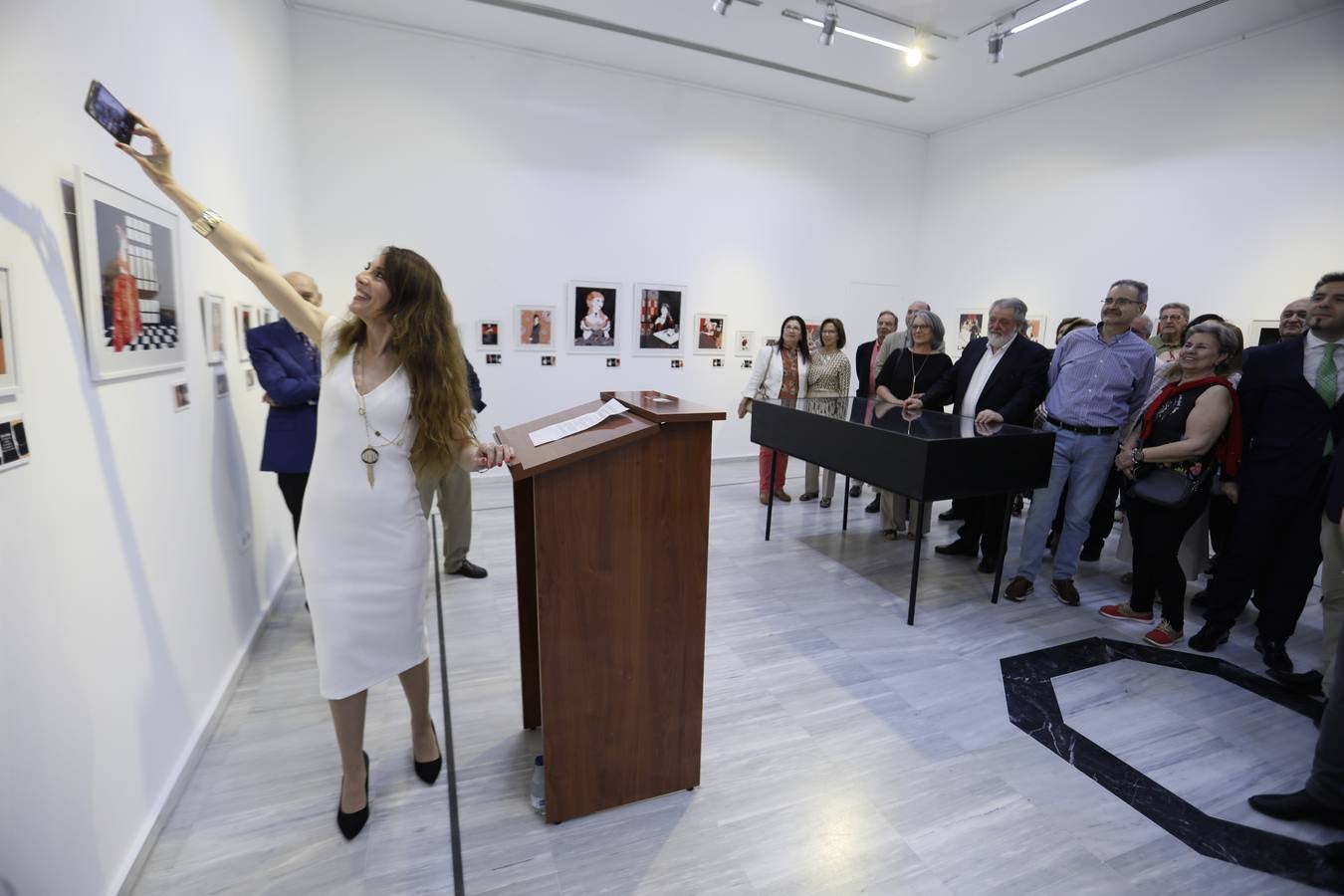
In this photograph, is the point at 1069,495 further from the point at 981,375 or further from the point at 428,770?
the point at 428,770

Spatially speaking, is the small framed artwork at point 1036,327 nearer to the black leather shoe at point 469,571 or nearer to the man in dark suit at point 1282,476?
the man in dark suit at point 1282,476

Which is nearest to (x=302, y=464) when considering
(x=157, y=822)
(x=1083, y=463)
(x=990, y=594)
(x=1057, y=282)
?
(x=157, y=822)

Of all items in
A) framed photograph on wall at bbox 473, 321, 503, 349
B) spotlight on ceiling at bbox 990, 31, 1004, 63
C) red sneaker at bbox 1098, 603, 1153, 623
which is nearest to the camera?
red sneaker at bbox 1098, 603, 1153, 623

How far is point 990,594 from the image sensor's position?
418cm

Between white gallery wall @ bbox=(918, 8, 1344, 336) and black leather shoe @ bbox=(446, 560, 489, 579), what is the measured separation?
22.8 feet

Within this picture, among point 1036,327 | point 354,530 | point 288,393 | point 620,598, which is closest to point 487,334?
point 288,393

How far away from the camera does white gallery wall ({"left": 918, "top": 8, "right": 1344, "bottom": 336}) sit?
16.7 feet

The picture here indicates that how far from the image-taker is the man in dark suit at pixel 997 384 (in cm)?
421

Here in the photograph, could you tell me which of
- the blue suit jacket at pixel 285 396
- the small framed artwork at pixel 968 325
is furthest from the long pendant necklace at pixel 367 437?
the small framed artwork at pixel 968 325

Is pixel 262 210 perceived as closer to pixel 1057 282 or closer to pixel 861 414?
pixel 861 414

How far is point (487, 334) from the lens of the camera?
6.43 m

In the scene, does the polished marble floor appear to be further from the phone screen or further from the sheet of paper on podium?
the phone screen

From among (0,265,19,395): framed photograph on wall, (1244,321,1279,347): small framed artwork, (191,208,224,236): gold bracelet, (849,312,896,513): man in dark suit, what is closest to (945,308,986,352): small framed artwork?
(849,312,896,513): man in dark suit

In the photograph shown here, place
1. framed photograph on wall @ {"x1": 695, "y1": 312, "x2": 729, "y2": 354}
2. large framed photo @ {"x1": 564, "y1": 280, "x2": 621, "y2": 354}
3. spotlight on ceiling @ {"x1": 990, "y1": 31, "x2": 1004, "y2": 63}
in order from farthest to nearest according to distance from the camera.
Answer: framed photograph on wall @ {"x1": 695, "y1": 312, "x2": 729, "y2": 354} < large framed photo @ {"x1": 564, "y1": 280, "x2": 621, "y2": 354} < spotlight on ceiling @ {"x1": 990, "y1": 31, "x2": 1004, "y2": 63}
